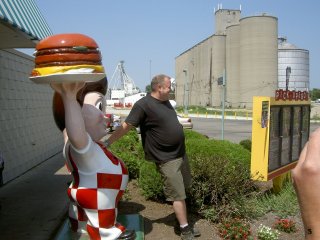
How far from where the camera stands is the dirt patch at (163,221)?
4719 millimetres

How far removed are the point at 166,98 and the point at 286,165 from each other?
3.29 meters

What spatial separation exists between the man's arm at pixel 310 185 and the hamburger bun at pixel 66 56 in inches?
68.9

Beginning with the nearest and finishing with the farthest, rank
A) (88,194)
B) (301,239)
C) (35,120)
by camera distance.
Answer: (88,194), (301,239), (35,120)

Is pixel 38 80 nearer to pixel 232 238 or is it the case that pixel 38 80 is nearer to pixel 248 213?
pixel 232 238

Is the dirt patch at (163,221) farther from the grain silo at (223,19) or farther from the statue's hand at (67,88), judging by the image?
the grain silo at (223,19)

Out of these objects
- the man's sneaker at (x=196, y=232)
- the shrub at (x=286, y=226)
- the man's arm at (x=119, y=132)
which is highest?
the man's arm at (x=119, y=132)

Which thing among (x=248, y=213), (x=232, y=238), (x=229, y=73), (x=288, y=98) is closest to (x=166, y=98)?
(x=232, y=238)

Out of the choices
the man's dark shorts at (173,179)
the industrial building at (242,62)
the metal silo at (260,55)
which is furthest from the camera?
the industrial building at (242,62)

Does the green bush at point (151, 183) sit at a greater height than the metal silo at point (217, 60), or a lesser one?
lesser

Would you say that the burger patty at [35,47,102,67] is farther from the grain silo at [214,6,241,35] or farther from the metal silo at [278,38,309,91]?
the grain silo at [214,6,241,35]

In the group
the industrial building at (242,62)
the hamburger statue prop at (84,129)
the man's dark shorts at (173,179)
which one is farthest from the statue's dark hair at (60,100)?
the industrial building at (242,62)

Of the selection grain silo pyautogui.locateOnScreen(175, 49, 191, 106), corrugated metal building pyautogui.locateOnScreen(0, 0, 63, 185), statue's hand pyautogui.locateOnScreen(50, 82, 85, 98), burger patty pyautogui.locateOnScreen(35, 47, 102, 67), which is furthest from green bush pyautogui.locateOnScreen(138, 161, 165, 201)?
grain silo pyautogui.locateOnScreen(175, 49, 191, 106)

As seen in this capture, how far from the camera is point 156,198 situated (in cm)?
590

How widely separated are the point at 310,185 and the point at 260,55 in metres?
67.8
